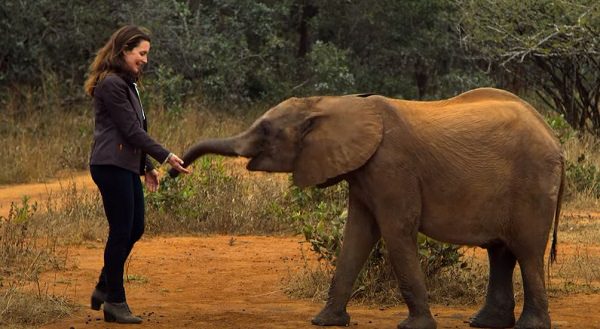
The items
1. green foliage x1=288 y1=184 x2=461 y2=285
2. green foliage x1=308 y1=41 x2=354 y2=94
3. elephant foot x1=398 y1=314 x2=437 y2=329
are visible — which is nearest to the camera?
elephant foot x1=398 y1=314 x2=437 y2=329

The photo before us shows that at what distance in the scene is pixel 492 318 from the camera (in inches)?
301

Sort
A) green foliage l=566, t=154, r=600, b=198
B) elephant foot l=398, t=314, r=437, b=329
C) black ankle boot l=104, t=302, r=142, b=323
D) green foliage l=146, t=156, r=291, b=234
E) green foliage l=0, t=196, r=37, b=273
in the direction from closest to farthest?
elephant foot l=398, t=314, r=437, b=329, black ankle boot l=104, t=302, r=142, b=323, green foliage l=0, t=196, r=37, b=273, green foliage l=146, t=156, r=291, b=234, green foliage l=566, t=154, r=600, b=198

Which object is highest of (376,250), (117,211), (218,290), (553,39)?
(553,39)

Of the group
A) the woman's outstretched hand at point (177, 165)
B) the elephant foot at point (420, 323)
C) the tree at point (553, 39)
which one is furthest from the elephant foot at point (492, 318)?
the tree at point (553, 39)

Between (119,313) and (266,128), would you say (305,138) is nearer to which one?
(266,128)

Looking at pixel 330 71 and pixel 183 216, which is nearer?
pixel 183 216

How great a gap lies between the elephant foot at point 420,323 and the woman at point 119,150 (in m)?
1.56

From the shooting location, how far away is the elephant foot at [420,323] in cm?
729

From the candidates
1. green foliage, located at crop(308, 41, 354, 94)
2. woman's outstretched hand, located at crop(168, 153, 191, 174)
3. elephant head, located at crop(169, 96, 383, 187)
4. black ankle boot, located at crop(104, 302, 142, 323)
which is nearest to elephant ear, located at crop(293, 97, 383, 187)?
elephant head, located at crop(169, 96, 383, 187)

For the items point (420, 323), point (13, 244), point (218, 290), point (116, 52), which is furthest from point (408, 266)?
point (13, 244)

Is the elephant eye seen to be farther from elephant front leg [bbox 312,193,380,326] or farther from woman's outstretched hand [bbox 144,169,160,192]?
woman's outstretched hand [bbox 144,169,160,192]

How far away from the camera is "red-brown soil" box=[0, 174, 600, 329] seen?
307 inches

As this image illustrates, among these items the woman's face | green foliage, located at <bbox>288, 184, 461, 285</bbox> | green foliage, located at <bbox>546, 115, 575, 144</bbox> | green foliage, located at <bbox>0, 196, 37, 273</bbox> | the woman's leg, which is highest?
the woman's face

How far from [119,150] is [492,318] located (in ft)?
7.99
